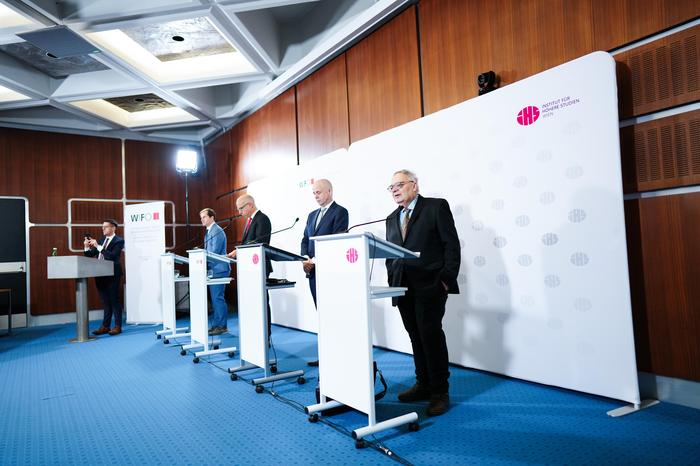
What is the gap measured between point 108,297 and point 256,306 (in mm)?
4050

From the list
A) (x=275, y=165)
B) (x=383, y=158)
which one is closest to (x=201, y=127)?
(x=275, y=165)

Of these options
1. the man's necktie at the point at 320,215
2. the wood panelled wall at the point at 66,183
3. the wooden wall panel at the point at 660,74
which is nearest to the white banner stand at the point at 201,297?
the man's necktie at the point at 320,215

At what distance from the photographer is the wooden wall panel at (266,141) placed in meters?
6.17

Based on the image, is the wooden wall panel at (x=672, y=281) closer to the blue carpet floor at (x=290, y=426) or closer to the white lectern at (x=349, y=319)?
the blue carpet floor at (x=290, y=426)

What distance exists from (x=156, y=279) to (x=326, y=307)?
5409 millimetres

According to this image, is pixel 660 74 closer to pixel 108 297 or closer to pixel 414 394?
pixel 414 394

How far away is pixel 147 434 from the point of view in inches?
93.7

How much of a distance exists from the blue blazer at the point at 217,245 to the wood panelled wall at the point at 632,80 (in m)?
2.39

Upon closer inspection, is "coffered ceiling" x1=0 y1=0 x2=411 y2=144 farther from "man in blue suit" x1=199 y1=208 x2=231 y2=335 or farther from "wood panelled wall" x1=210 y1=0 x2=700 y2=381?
"man in blue suit" x1=199 y1=208 x2=231 y2=335

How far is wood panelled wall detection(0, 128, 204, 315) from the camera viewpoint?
7273mm

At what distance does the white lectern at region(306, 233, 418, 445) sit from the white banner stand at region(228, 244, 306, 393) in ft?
2.60

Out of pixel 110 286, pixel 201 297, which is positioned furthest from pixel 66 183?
pixel 201 297

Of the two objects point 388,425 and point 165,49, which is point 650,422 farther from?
point 165,49

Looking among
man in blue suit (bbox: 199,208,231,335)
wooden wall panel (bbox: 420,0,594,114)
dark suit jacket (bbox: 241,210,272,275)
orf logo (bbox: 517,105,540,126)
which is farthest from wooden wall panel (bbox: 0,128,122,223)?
orf logo (bbox: 517,105,540,126)
